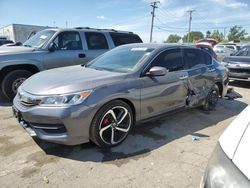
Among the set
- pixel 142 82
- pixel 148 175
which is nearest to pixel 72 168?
pixel 148 175

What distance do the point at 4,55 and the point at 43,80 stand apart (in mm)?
2553

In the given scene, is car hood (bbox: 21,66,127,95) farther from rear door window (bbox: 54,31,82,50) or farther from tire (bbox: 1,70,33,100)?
rear door window (bbox: 54,31,82,50)

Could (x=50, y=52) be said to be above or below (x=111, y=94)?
above

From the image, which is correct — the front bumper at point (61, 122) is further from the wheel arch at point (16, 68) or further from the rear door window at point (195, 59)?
the wheel arch at point (16, 68)

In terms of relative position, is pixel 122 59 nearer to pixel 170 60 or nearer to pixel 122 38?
pixel 170 60

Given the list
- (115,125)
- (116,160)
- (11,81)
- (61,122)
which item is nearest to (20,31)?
(11,81)


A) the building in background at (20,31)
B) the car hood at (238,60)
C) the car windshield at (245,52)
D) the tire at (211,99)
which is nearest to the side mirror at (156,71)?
the tire at (211,99)

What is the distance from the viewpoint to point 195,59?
5094 mm

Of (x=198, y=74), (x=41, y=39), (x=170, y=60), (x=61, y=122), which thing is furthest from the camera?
(x=41, y=39)

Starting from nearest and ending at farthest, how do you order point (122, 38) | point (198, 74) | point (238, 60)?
point (198, 74) < point (122, 38) < point (238, 60)

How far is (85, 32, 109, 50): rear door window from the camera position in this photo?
273 inches

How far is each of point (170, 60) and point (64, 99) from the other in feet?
7.41

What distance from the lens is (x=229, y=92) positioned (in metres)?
7.70

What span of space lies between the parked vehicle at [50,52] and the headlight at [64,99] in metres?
3.09
